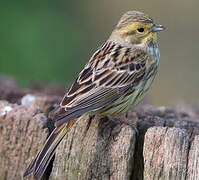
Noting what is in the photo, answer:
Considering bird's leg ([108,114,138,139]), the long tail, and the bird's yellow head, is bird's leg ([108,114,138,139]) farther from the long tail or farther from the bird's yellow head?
the bird's yellow head

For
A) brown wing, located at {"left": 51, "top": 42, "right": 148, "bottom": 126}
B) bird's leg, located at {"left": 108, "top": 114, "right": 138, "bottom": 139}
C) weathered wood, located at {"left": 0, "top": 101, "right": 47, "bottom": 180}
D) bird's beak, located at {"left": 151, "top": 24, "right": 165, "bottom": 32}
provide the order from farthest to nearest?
bird's beak, located at {"left": 151, "top": 24, "right": 165, "bottom": 32}
brown wing, located at {"left": 51, "top": 42, "right": 148, "bottom": 126}
weathered wood, located at {"left": 0, "top": 101, "right": 47, "bottom": 180}
bird's leg, located at {"left": 108, "top": 114, "right": 138, "bottom": 139}

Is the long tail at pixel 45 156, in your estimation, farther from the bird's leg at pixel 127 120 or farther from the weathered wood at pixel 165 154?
the weathered wood at pixel 165 154

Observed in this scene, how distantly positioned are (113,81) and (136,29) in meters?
1.08

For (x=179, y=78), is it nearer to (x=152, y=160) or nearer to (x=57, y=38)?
(x=57, y=38)

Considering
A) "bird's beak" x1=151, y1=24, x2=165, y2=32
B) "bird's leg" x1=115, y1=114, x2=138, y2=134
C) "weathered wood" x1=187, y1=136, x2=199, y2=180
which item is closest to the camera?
"weathered wood" x1=187, y1=136, x2=199, y2=180

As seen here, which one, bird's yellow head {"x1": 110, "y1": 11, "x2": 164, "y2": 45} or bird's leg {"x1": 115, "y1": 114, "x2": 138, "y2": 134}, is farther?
bird's yellow head {"x1": 110, "y1": 11, "x2": 164, "y2": 45}

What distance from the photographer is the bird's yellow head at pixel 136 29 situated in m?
7.28

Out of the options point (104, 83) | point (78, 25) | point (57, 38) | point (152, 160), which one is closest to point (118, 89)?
point (104, 83)

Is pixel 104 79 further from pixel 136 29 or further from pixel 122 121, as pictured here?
pixel 136 29

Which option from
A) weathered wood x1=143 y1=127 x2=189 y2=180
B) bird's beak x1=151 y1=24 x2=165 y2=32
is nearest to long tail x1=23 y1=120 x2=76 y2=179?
weathered wood x1=143 y1=127 x2=189 y2=180

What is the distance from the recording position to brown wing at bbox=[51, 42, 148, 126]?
605 centimetres

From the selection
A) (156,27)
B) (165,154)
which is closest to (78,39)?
(156,27)

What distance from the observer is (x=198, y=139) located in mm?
5086

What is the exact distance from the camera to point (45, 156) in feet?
17.7
